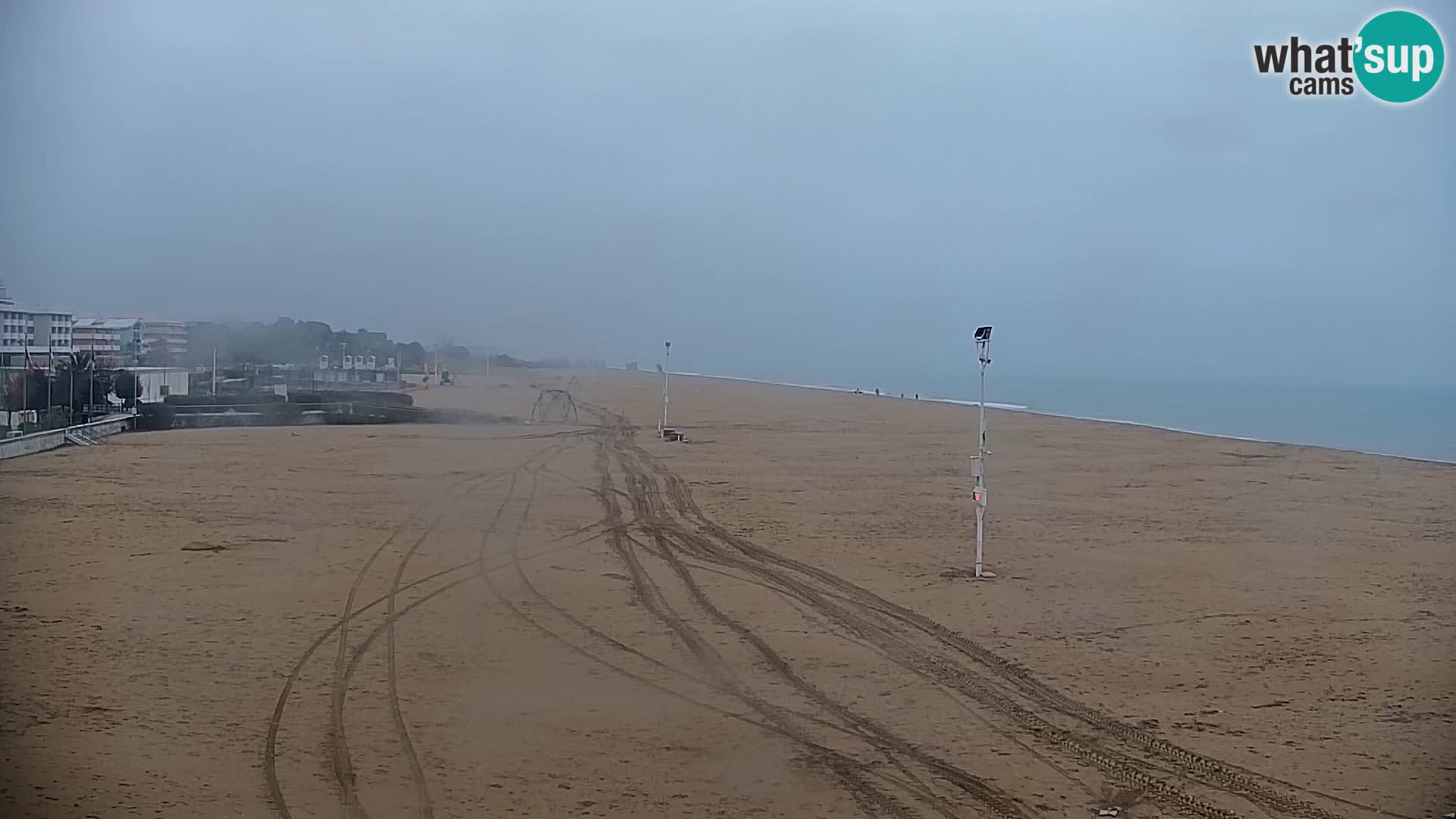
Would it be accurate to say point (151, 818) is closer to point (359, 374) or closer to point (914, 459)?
point (914, 459)

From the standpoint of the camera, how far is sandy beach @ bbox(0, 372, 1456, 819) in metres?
5.55

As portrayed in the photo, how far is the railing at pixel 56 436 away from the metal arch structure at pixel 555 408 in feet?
38.3

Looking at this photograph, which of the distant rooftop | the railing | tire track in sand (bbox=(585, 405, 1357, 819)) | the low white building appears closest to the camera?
tire track in sand (bbox=(585, 405, 1357, 819))

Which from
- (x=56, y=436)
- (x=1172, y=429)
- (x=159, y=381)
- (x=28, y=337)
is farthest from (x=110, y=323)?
(x=1172, y=429)

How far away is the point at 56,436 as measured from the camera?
74.6ft

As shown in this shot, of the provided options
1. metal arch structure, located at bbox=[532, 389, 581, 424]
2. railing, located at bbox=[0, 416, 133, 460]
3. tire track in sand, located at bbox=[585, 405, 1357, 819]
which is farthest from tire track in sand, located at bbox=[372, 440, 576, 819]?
metal arch structure, located at bbox=[532, 389, 581, 424]

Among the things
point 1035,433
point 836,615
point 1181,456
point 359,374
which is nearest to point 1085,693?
point 836,615

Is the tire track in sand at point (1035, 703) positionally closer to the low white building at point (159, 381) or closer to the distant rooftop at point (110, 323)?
the low white building at point (159, 381)

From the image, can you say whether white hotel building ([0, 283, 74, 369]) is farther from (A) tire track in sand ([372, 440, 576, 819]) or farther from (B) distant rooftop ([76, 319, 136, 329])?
(A) tire track in sand ([372, 440, 576, 819])

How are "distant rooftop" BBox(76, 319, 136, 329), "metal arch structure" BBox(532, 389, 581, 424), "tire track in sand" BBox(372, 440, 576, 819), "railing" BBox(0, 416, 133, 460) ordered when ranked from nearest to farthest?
"tire track in sand" BBox(372, 440, 576, 819), "railing" BBox(0, 416, 133, 460), "metal arch structure" BBox(532, 389, 581, 424), "distant rooftop" BBox(76, 319, 136, 329)

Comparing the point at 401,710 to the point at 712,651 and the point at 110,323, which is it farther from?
the point at 110,323

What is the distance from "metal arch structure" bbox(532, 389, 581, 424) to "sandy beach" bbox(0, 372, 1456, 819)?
53.9 ft

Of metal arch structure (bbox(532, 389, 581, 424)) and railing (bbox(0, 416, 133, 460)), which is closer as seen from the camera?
railing (bbox(0, 416, 133, 460))

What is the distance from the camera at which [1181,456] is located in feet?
81.9
